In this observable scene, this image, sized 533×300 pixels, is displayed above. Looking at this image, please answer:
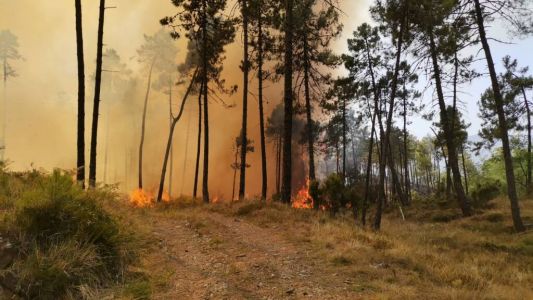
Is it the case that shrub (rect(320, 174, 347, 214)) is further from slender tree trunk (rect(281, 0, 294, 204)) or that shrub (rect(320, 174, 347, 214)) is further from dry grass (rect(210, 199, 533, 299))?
dry grass (rect(210, 199, 533, 299))

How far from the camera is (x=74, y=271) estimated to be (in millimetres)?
4750

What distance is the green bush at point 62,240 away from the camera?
452 cm

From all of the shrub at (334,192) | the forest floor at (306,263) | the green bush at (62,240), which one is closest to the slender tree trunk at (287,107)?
the shrub at (334,192)

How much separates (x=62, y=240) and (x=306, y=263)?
13.5ft

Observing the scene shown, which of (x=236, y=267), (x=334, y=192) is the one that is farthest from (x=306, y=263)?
(x=334, y=192)

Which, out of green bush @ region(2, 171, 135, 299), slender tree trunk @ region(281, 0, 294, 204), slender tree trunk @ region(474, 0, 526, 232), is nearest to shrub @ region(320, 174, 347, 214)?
slender tree trunk @ region(281, 0, 294, 204)

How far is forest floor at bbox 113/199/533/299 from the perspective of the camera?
580cm

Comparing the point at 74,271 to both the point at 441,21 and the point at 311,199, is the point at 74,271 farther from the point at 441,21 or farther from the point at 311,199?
the point at 441,21

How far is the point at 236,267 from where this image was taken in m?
6.71

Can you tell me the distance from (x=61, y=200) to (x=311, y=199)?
454 inches

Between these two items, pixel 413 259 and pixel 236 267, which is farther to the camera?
pixel 413 259

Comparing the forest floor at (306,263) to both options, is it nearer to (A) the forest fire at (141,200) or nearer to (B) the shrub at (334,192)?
(B) the shrub at (334,192)

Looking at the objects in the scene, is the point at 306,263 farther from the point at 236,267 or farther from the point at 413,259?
the point at 413,259

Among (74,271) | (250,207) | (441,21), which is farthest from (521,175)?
(74,271)
